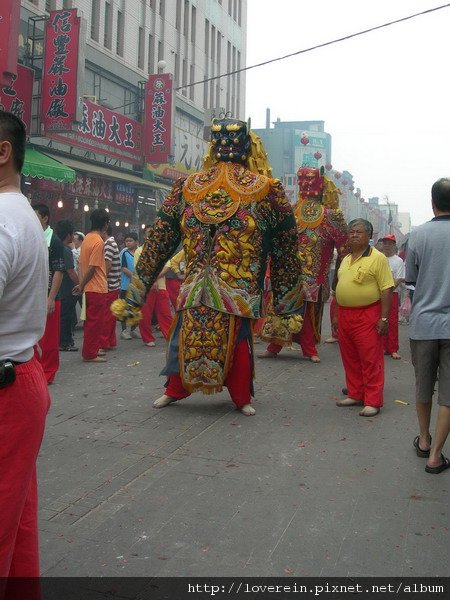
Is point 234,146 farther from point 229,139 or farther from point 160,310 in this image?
point 160,310

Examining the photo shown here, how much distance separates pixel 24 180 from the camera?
14.8 m

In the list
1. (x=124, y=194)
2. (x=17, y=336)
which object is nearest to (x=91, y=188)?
(x=124, y=194)

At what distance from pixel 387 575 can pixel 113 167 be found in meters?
17.6

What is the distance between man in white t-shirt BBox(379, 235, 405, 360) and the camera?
28.2 feet

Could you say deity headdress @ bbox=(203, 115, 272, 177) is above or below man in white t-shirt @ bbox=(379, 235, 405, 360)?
above

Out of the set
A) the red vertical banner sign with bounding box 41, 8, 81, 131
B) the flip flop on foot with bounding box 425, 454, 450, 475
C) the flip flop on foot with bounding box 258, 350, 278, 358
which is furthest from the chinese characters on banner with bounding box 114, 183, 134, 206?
the flip flop on foot with bounding box 425, 454, 450, 475

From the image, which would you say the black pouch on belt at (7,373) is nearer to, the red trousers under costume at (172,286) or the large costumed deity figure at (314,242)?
the large costumed deity figure at (314,242)

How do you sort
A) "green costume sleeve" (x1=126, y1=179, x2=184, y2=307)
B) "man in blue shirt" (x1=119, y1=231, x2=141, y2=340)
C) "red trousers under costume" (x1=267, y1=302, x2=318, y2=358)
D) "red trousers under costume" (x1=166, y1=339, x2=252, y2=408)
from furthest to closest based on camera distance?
1. "man in blue shirt" (x1=119, y1=231, x2=141, y2=340)
2. "red trousers under costume" (x1=267, y1=302, x2=318, y2=358)
3. "green costume sleeve" (x1=126, y1=179, x2=184, y2=307)
4. "red trousers under costume" (x1=166, y1=339, x2=252, y2=408)

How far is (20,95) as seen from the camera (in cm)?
1391

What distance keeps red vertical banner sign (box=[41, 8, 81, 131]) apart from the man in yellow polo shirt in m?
10.2

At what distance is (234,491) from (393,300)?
5760mm

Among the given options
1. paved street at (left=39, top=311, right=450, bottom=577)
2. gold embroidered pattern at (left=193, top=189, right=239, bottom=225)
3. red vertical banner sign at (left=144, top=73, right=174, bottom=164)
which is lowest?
paved street at (left=39, top=311, right=450, bottom=577)

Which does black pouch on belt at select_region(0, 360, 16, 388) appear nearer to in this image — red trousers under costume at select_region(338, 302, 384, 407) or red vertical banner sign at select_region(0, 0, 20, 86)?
red trousers under costume at select_region(338, 302, 384, 407)

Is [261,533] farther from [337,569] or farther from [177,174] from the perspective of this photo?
[177,174]
